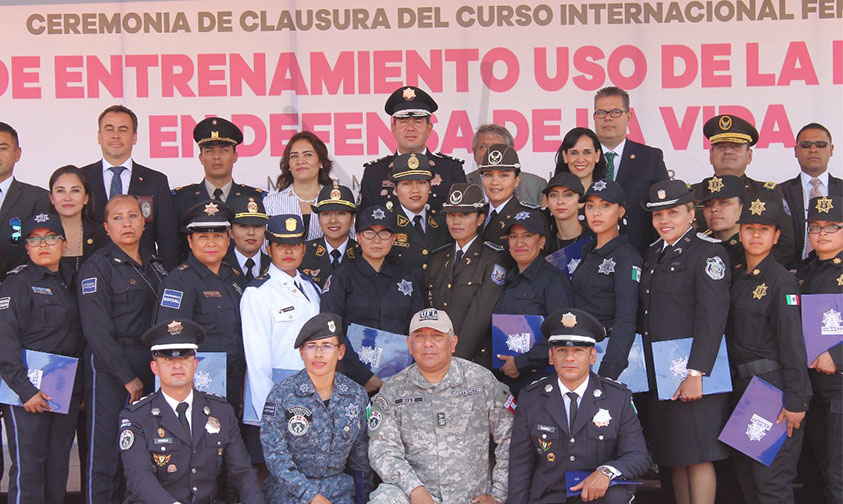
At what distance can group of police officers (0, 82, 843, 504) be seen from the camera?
4.88m

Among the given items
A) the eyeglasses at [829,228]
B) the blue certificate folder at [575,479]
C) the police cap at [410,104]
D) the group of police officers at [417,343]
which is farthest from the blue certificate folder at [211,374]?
the eyeglasses at [829,228]

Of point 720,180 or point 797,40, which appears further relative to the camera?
point 797,40

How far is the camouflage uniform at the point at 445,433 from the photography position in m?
4.98

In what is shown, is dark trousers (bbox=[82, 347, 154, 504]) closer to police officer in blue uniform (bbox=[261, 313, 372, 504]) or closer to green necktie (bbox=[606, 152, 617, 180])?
police officer in blue uniform (bbox=[261, 313, 372, 504])

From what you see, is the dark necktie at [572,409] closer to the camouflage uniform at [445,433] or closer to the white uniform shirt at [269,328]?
the camouflage uniform at [445,433]

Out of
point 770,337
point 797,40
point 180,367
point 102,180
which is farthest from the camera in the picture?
point 797,40

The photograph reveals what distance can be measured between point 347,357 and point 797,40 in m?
4.47

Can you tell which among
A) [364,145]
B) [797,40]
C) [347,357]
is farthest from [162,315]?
[797,40]

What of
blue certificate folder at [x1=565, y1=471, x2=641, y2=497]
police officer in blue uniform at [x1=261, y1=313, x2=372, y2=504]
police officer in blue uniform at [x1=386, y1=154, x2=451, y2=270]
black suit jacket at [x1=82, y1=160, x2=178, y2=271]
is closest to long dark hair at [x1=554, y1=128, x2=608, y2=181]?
police officer in blue uniform at [x1=386, y1=154, x2=451, y2=270]

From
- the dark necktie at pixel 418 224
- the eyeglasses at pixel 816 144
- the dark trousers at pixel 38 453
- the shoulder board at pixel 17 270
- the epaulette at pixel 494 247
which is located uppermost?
the eyeglasses at pixel 816 144

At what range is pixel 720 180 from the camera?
575 cm

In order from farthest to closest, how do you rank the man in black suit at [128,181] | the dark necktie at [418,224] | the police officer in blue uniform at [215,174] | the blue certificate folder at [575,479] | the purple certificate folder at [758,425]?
the police officer in blue uniform at [215,174] → the man in black suit at [128,181] → the dark necktie at [418,224] → the purple certificate folder at [758,425] → the blue certificate folder at [575,479]

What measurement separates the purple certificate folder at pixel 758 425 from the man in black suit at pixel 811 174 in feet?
6.38

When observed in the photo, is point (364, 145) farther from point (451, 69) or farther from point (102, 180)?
point (102, 180)
